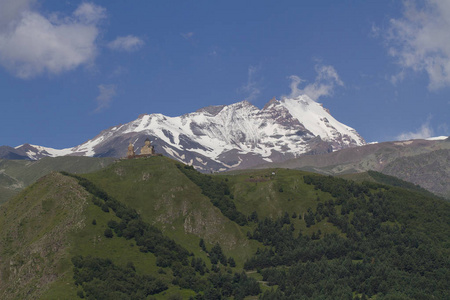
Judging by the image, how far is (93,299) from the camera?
7864 inches

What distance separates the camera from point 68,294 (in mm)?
199625

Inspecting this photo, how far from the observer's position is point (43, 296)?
19888 cm

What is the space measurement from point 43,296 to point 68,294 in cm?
859

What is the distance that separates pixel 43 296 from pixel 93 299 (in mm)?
17362

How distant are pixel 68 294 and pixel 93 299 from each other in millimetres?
8934
